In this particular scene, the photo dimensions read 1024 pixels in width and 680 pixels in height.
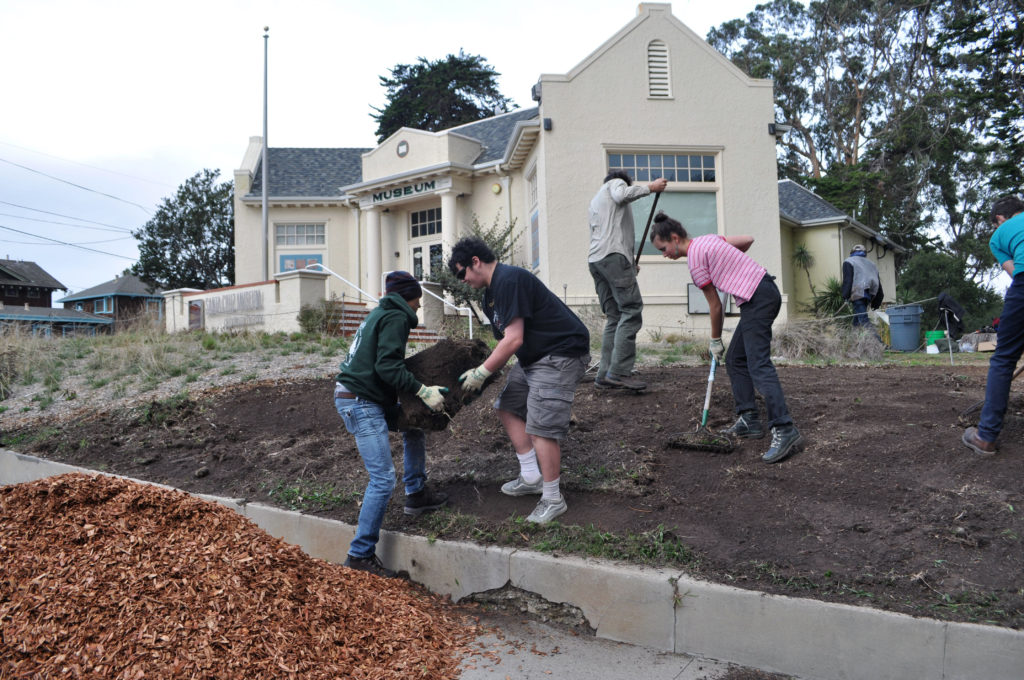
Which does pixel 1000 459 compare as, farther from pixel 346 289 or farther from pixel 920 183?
pixel 920 183

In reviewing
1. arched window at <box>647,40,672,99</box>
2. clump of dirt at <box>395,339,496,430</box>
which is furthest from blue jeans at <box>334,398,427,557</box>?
arched window at <box>647,40,672,99</box>

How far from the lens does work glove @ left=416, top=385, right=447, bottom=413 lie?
13.5 feet

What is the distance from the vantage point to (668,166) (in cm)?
1466

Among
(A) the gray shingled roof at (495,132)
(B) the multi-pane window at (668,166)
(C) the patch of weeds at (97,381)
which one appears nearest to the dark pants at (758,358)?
(C) the patch of weeds at (97,381)

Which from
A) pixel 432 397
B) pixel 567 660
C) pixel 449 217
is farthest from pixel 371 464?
pixel 449 217

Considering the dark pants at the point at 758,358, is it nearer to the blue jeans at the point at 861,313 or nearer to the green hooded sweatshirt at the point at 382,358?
the green hooded sweatshirt at the point at 382,358

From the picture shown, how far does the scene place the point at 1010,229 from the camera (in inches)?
165

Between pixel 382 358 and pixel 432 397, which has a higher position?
pixel 382 358

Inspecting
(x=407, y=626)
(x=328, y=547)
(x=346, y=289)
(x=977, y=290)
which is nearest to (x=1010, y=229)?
(x=407, y=626)

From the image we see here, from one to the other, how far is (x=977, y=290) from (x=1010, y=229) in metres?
31.0

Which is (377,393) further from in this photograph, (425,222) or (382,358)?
(425,222)

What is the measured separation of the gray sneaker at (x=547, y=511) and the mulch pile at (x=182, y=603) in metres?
0.73

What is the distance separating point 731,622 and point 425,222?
17.0m

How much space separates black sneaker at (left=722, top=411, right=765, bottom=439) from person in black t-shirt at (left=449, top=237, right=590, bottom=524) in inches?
55.1
